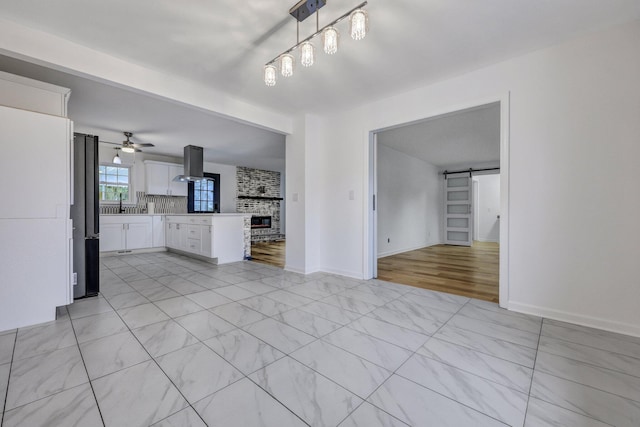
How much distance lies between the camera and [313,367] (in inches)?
62.2

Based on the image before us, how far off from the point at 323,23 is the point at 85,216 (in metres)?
3.06

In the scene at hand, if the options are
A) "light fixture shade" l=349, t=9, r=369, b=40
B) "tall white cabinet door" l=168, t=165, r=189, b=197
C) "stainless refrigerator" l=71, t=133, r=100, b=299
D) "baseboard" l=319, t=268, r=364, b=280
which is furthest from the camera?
"tall white cabinet door" l=168, t=165, r=189, b=197

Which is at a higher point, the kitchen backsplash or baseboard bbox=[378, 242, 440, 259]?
the kitchen backsplash

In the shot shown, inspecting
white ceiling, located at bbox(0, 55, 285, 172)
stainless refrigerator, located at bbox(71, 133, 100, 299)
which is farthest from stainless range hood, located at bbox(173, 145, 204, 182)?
stainless refrigerator, located at bbox(71, 133, 100, 299)

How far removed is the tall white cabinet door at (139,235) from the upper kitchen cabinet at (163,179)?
0.89 m

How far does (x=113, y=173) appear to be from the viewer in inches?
235

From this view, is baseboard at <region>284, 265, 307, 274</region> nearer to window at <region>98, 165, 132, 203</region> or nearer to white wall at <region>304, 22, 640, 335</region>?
white wall at <region>304, 22, 640, 335</region>


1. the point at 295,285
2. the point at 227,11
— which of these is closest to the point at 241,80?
the point at 227,11

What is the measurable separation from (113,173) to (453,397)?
7330mm

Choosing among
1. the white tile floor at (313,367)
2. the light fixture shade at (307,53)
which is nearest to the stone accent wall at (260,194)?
the white tile floor at (313,367)

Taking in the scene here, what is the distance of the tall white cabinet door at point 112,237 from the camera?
210 inches

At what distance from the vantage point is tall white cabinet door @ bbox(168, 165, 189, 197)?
654cm

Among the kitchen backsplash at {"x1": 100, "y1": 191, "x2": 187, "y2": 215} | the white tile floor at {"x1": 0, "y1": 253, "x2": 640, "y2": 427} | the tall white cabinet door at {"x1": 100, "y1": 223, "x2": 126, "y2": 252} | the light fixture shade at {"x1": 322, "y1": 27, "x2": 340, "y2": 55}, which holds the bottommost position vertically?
the white tile floor at {"x1": 0, "y1": 253, "x2": 640, "y2": 427}

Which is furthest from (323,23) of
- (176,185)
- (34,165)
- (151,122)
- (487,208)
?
(487,208)
